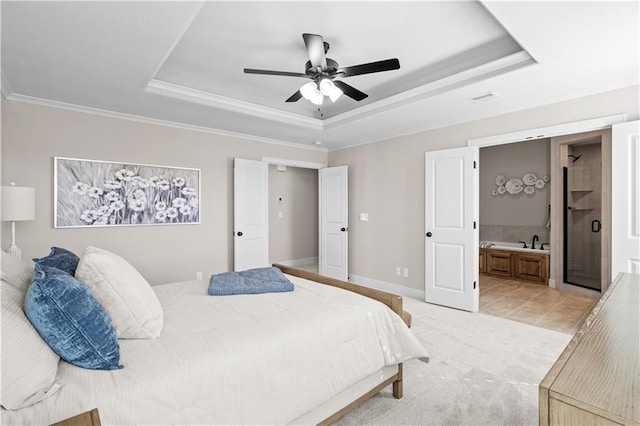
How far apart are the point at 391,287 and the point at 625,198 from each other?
292cm

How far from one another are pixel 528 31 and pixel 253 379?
260 centimetres

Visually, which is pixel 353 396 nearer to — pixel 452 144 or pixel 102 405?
pixel 102 405

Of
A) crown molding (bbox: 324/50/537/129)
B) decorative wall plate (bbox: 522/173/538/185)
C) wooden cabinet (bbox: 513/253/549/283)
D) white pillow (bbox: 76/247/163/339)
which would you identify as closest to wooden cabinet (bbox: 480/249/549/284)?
wooden cabinet (bbox: 513/253/549/283)

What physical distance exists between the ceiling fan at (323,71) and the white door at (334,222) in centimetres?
283

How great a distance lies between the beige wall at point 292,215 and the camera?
22.0 feet

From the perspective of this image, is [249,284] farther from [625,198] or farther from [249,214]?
[625,198]

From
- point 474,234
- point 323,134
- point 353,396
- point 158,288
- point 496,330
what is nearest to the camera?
point 353,396

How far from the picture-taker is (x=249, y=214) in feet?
15.7

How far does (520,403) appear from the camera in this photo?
2.08m

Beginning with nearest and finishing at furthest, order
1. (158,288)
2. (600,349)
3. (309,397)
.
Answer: (600,349)
(309,397)
(158,288)

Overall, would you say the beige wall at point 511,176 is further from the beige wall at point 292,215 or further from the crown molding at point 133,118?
the crown molding at point 133,118

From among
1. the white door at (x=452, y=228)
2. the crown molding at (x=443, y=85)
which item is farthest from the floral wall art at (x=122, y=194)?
the white door at (x=452, y=228)

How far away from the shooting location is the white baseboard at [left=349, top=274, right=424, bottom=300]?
4.54 m

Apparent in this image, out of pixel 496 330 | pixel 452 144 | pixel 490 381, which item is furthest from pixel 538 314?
pixel 452 144
